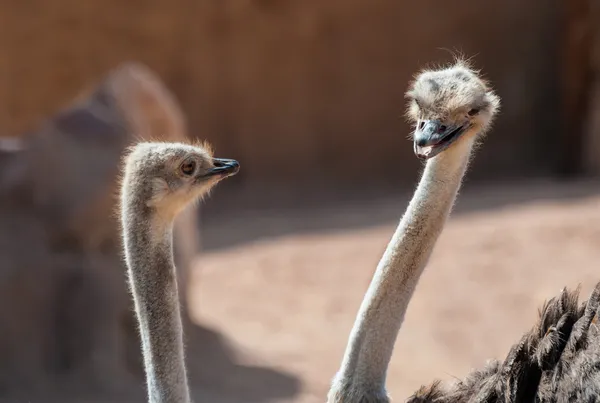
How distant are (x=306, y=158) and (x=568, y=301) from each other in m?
10.2

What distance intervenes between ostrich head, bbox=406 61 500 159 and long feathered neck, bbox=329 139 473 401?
9cm

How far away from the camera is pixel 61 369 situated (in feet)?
21.3

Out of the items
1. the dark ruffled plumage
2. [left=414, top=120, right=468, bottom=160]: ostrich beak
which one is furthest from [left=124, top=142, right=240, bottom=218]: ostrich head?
the dark ruffled plumage

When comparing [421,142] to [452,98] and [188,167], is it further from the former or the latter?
[188,167]

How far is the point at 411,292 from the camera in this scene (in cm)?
365

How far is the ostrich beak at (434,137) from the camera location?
3342 mm

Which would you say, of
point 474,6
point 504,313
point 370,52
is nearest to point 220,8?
point 370,52

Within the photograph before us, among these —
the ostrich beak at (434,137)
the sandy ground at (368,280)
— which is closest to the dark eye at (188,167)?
the ostrich beak at (434,137)

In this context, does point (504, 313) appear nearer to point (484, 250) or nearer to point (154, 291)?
point (484, 250)

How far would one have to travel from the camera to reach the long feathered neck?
3574 mm

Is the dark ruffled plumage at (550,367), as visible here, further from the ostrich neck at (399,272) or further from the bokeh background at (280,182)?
the bokeh background at (280,182)

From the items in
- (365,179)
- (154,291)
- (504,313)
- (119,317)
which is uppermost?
(365,179)

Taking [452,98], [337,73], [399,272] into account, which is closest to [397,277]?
[399,272]

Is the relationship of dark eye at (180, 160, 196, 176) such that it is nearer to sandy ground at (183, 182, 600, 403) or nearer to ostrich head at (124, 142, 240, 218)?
ostrich head at (124, 142, 240, 218)
